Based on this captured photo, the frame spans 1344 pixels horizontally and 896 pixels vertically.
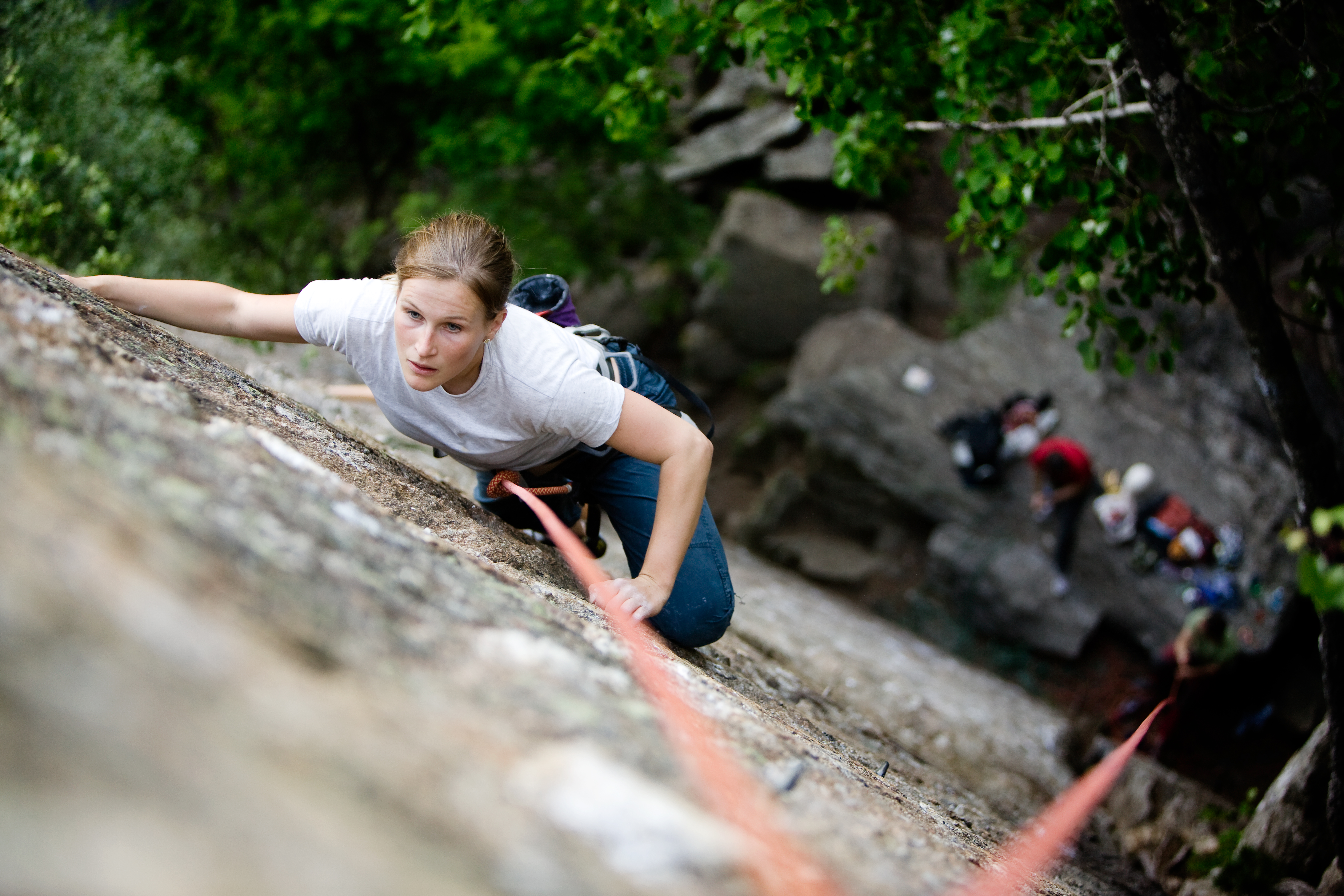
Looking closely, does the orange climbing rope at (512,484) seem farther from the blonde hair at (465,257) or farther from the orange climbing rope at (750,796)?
the blonde hair at (465,257)

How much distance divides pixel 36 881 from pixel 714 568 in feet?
8.29

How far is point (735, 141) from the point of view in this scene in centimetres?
1547

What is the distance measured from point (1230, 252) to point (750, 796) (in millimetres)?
3536

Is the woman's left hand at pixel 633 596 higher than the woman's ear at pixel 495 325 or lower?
lower

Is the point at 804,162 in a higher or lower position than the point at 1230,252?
higher

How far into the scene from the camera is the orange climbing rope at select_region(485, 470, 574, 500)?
3.11 metres

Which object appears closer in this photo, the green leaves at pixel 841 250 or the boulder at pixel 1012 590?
the green leaves at pixel 841 250

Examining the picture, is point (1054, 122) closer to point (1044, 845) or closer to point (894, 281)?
point (1044, 845)

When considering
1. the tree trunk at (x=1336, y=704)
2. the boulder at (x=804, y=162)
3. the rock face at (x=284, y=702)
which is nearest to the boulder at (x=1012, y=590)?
the tree trunk at (x=1336, y=704)

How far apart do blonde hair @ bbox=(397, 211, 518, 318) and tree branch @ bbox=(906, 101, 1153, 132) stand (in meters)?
2.69

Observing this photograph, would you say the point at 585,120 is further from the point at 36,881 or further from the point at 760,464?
the point at 36,881

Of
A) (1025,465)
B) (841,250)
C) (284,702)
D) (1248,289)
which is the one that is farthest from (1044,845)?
(1025,465)

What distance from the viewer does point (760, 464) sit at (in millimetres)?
13578

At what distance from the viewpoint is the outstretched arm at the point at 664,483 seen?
8.20 ft
